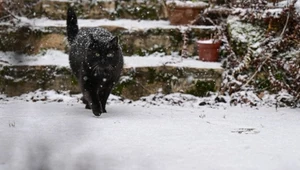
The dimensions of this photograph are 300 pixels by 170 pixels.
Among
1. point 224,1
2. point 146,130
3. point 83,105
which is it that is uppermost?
point 224,1

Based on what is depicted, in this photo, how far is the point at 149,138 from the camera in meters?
3.71

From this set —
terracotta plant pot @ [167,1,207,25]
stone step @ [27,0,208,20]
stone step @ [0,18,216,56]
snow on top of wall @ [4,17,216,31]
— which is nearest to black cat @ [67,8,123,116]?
stone step @ [0,18,216,56]

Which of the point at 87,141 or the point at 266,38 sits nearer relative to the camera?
the point at 87,141

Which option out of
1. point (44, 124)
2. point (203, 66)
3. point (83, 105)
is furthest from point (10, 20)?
point (44, 124)

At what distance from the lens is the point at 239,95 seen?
5.80m

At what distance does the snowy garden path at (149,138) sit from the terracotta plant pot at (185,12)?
2.05 meters

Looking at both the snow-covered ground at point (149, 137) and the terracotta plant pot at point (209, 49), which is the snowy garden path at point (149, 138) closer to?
the snow-covered ground at point (149, 137)

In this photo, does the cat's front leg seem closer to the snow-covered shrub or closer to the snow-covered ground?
the snow-covered ground

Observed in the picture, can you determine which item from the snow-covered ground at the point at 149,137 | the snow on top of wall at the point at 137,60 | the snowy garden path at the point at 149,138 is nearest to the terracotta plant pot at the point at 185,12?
the snow on top of wall at the point at 137,60

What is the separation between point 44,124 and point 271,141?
183 centimetres

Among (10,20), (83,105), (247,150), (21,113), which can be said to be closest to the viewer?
(247,150)

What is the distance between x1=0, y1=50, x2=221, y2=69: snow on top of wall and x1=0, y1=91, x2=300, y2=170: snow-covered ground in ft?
2.66

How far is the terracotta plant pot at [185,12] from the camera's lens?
7016mm

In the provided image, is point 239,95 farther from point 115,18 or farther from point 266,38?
point 115,18
